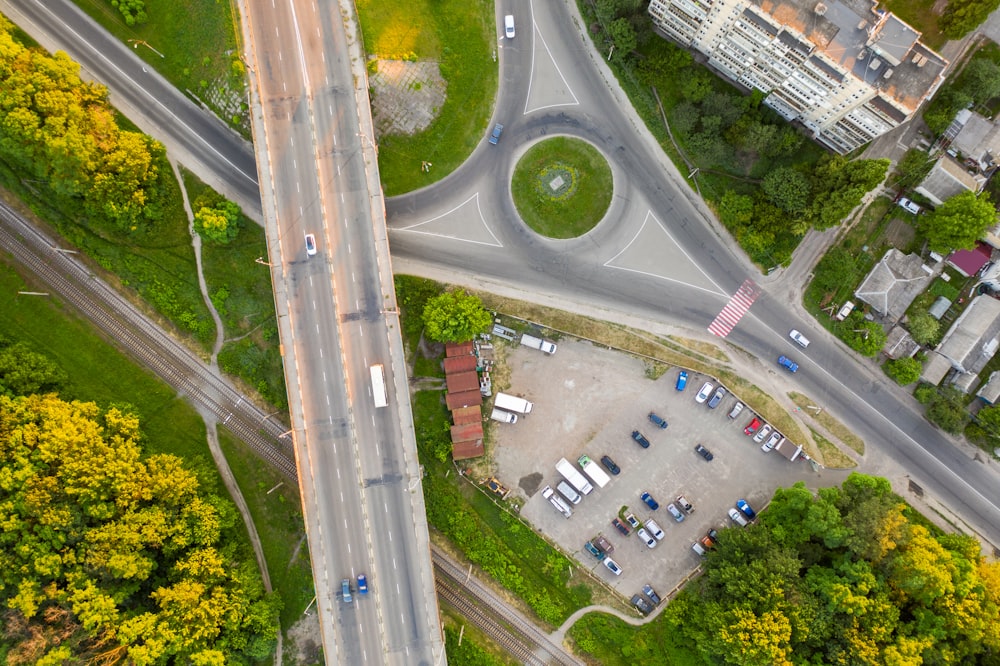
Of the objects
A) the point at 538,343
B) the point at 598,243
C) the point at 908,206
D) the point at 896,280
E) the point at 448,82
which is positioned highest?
the point at 448,82

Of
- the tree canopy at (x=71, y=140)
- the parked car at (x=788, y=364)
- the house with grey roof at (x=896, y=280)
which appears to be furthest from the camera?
the parked car at (x=788, y=364)

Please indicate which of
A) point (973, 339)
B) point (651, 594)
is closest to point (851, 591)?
point (651, 594)

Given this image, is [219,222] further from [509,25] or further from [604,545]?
[604,545]

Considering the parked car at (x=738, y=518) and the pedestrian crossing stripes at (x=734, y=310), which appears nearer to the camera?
the parked car at (x=738, y=518)

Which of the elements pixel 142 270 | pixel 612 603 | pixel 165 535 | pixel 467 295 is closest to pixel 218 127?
pixel 142 270

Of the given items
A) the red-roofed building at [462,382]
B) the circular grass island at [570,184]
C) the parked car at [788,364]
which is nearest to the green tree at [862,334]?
the parked car at [788,364]

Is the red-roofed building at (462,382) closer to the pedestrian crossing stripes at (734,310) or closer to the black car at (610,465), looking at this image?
the black car at (610,465)
